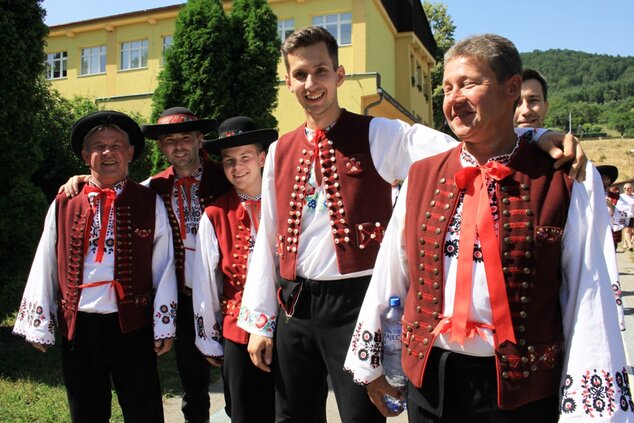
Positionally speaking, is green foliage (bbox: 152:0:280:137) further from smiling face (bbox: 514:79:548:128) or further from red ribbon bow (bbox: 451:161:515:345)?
red ribbon bow (bbox: 451:161:515:345)

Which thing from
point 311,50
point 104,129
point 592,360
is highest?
point 311,50

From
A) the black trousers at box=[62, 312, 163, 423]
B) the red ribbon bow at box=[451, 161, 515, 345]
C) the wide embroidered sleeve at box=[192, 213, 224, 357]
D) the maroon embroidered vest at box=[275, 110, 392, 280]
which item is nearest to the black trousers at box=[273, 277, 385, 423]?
the maroon embroidered vest at box=[275, 110, 392, 280]

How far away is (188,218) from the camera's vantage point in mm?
3676

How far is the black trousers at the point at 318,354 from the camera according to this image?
7.93 ft

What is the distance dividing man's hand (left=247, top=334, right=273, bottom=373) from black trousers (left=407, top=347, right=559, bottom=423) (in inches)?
36.4

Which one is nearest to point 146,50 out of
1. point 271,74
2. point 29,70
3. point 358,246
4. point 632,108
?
point 271,74

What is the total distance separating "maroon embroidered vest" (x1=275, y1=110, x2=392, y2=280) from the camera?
8.01 ft

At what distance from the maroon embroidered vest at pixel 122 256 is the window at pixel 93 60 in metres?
19.0

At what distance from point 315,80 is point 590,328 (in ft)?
5.20

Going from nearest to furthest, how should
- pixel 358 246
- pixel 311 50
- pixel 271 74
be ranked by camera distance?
pixel 358 246 → pixel 311 50 → pixel 271 74

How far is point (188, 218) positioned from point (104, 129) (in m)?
0.78

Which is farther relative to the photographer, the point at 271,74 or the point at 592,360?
the point at 271,74

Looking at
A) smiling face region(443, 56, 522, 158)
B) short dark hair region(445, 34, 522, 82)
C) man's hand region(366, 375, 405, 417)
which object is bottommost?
man's hand region(366, 375, 405, 417)

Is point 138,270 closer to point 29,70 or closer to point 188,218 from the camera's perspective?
point 188,218
